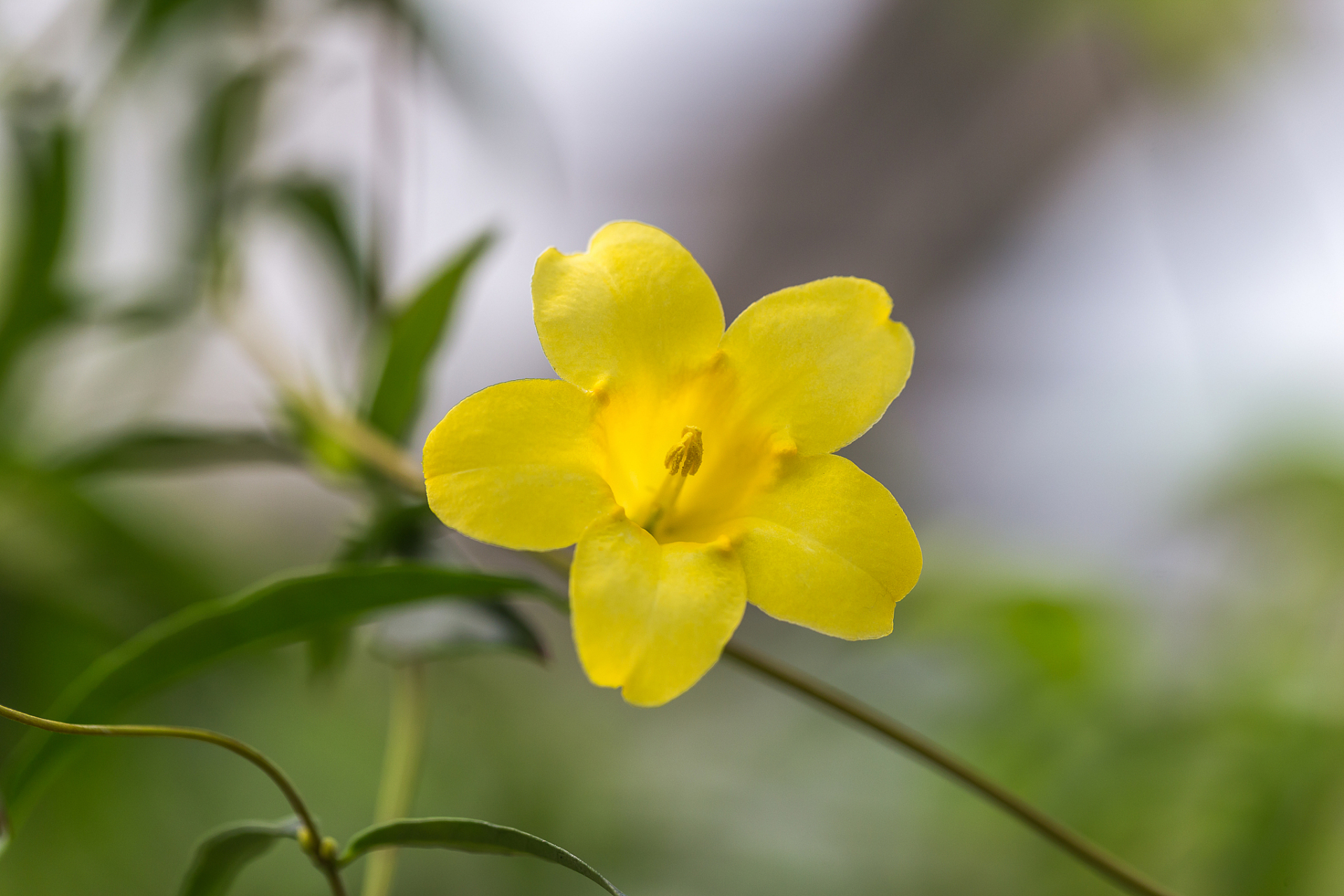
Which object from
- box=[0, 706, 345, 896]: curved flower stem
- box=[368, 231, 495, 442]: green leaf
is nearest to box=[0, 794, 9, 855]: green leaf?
box=[0, 706, 345, 896]: curved flower stem

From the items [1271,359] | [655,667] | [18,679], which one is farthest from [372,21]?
[1271,359]

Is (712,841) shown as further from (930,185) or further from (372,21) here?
(930,185)

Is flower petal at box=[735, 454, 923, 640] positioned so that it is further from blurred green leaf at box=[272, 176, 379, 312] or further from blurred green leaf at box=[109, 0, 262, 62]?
blurred green leaf at box=[109, 0, 262, 62]

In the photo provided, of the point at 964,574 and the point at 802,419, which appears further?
the point at 964,574

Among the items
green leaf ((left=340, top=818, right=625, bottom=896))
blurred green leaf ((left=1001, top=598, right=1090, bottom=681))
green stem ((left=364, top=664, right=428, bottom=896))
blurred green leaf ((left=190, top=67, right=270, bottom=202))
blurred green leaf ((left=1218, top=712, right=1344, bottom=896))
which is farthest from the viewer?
blurred green leaf ((left=1001, top=598, right=1090, bottom=681))

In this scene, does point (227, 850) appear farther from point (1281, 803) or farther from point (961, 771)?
point (1281, 803)
